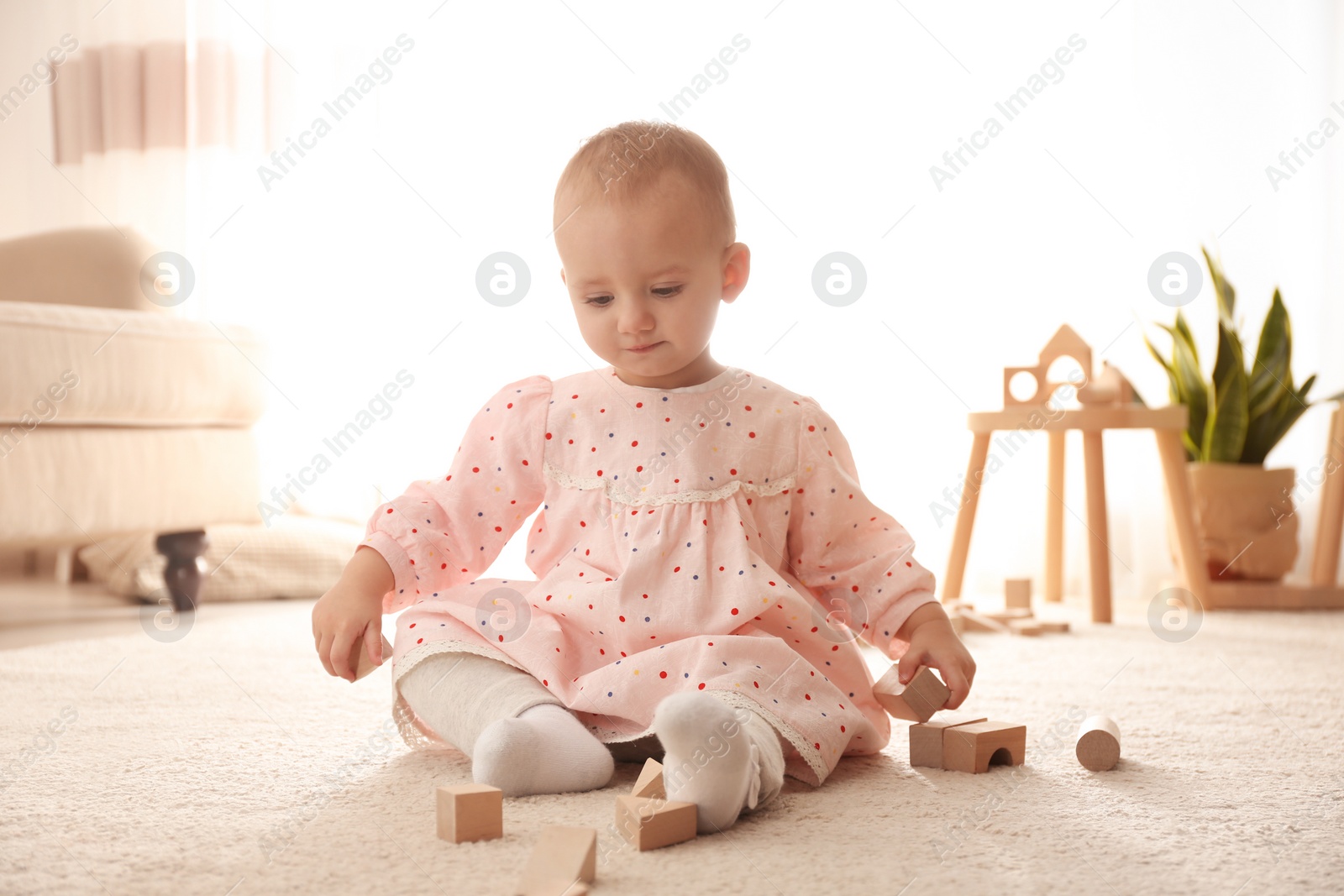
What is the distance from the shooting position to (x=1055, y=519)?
2.05 metres

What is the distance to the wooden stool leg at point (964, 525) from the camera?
5.98ft

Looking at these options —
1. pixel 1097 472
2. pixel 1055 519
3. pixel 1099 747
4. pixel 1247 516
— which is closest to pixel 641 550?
pixel 1099 747

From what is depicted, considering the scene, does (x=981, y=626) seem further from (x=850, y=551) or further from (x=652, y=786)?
(x=652, y=786)

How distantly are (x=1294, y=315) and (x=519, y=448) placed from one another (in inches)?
77.7

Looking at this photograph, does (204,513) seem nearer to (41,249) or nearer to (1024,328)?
(41,249)

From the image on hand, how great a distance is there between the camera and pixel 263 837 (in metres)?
0.67

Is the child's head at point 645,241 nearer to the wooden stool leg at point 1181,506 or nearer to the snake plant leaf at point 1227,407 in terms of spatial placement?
the wooden stool leg at point 1181,506

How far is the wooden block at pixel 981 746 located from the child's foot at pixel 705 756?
0.24m

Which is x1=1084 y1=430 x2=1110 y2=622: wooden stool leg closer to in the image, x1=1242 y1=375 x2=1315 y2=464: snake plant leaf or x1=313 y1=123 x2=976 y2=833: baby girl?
x1=1242 y1=375 x2=1315 y2=464: snake plant leaf

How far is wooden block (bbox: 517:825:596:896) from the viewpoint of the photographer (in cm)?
56

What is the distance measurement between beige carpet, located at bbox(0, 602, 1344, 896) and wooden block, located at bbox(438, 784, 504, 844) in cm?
1

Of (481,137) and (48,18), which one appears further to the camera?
(48,18)

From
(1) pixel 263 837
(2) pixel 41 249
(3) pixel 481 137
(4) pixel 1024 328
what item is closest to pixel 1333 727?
(1) pixel 263 837

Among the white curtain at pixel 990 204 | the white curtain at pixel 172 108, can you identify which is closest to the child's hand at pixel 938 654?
the white curtain at pixel 990 204
